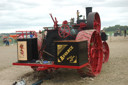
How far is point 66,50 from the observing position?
4.68 meters

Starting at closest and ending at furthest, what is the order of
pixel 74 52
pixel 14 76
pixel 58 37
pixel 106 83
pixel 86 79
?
pixel 74 52 → pixel 106 83 → pixel 86 79 → pixel 58 37 → pixel 14 76

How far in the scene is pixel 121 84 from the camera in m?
4.86

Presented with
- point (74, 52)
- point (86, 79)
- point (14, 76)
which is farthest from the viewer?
point (14, 76)

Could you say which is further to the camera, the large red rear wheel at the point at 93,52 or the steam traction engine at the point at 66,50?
the large red rear wheel at the point at 93,52

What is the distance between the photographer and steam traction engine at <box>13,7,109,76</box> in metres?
4.64

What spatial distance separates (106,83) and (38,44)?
2.43 metres

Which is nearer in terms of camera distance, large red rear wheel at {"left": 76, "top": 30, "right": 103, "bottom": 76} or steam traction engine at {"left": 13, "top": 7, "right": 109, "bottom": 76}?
steam traction engine at {"left": 13, "top": 7, "right": 109, "bottom": 76}

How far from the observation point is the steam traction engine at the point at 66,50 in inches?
183

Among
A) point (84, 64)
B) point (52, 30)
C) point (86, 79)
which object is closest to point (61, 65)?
point (84, 64)

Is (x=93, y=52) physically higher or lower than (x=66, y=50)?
lower

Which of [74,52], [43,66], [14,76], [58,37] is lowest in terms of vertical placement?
[14,76]

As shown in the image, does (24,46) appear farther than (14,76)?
No

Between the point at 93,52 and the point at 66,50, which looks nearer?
the point at 66,50

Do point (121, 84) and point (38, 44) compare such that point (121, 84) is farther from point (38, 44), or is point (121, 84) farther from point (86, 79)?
point (38, 44)
